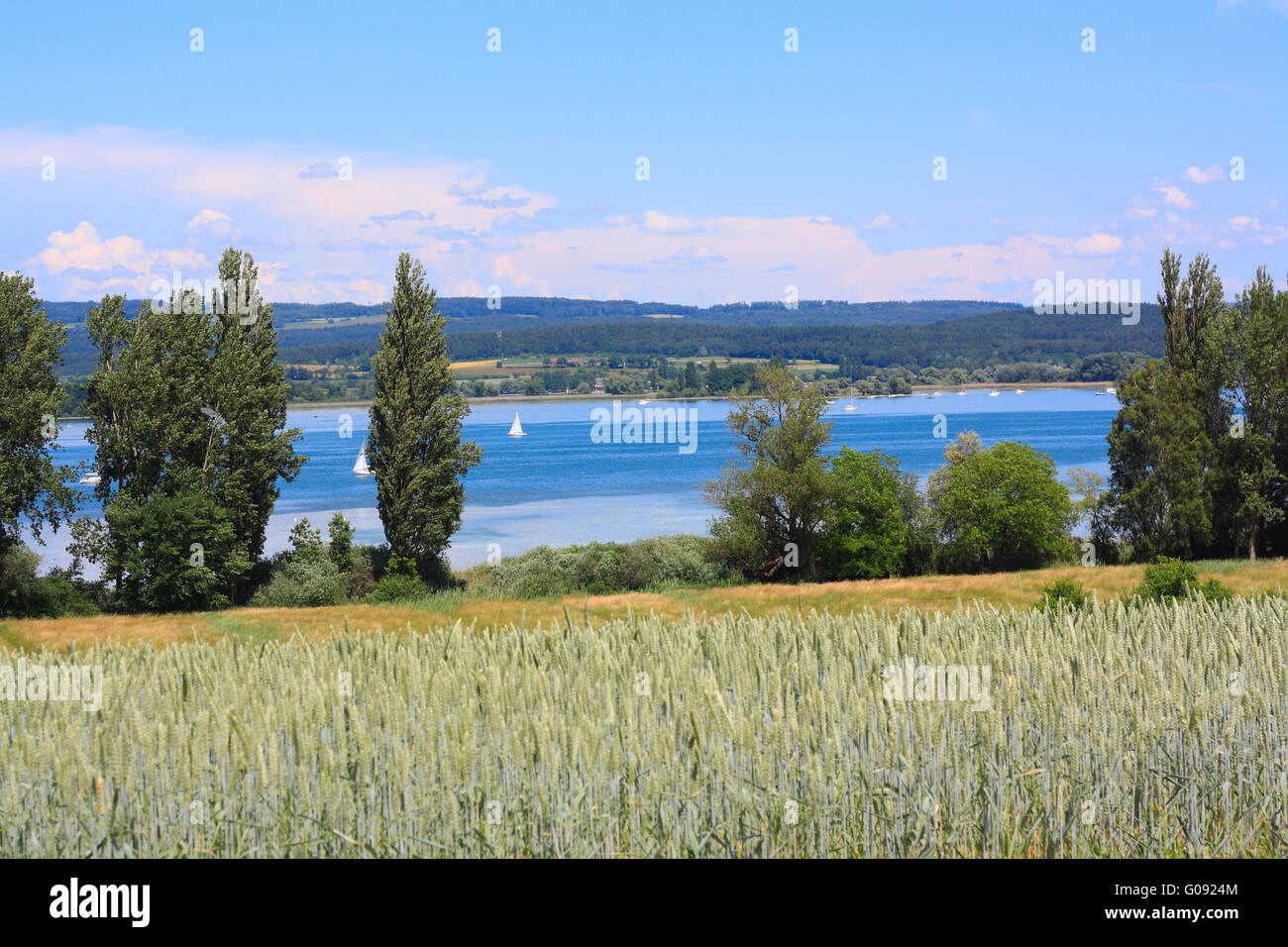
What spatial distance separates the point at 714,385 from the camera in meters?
177

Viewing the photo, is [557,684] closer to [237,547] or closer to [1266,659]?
[1266,659]

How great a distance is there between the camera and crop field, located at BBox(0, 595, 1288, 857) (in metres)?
8.28

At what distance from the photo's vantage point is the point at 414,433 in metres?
49.9

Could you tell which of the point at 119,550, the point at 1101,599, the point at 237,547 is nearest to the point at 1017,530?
the point at 1101,599

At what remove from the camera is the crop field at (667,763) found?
8281 mm

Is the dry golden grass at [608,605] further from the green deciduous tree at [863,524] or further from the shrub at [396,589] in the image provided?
the green deciduous tree at [863,524]

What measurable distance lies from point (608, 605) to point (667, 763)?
1156 inches

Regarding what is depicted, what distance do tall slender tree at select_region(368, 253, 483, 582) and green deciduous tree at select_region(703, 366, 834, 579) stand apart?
15210 millimetres

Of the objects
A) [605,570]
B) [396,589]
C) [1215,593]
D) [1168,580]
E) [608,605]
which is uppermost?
[1215,593]

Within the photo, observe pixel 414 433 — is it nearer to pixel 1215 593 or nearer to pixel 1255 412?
pixel 1215 593

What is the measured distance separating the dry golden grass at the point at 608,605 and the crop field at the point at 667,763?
73.0ft

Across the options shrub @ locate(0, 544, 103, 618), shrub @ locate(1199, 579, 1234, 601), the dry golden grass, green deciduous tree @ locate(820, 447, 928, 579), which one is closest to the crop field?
shrub @ locate(1199, 579, 1234, 601)

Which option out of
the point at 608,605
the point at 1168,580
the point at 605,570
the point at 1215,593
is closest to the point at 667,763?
the point at 1215,593
